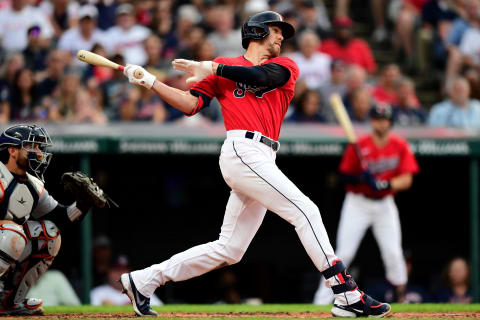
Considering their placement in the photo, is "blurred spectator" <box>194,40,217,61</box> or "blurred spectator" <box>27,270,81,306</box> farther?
"blurred spectator" <box>194,40,217,61</box>

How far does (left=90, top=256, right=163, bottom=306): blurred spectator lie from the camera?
28.2ft

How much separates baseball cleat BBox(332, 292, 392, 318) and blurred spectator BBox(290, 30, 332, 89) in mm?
5581

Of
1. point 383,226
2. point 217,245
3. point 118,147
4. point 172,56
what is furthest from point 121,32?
point 217,245

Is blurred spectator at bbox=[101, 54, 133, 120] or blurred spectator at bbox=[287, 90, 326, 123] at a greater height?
blurred spectator at bbox=[101, 54, 133, 120]

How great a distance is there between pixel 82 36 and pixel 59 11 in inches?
29.2

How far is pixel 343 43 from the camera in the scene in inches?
446

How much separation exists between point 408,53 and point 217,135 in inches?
177

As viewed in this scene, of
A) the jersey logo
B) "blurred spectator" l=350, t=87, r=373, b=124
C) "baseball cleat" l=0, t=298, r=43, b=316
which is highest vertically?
the jersey logo

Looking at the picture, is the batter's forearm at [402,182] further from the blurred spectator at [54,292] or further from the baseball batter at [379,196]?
the blurred spectator at [54,292]

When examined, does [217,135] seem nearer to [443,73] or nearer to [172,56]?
[172,56]

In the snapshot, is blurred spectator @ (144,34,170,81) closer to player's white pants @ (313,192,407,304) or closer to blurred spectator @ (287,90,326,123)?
blurred spectator @ (287,90,326,123)

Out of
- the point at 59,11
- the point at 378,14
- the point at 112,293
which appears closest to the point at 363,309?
the point at 112,293

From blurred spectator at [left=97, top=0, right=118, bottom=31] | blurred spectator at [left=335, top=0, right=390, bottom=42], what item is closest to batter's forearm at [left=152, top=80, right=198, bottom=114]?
blurred spectator at [left=97, top=0, right=118, bottom=31]

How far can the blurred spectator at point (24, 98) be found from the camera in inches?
363
